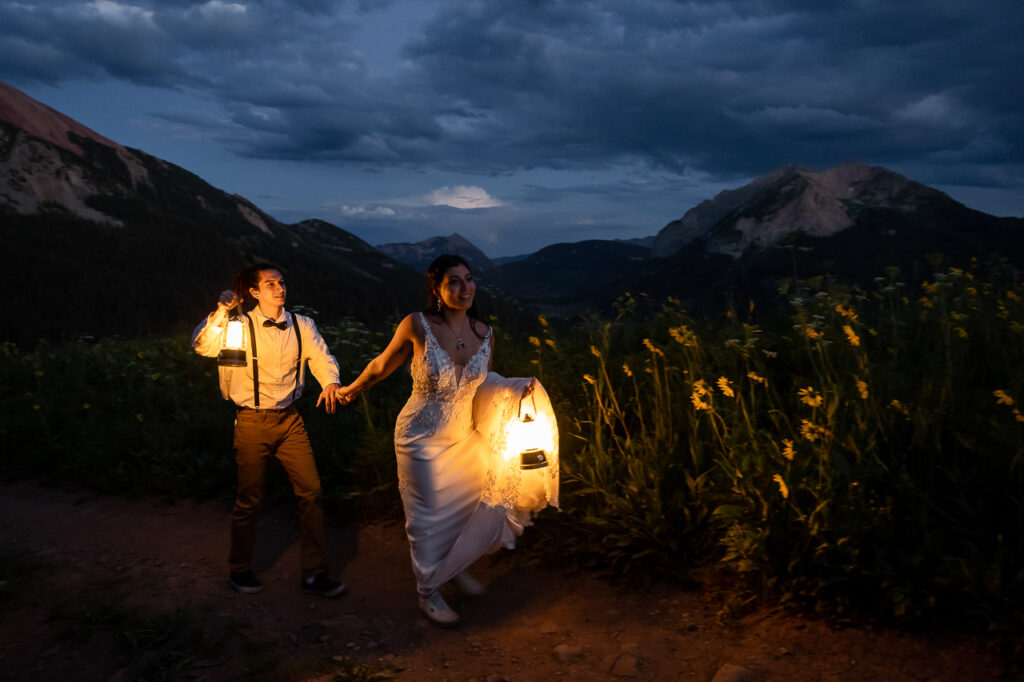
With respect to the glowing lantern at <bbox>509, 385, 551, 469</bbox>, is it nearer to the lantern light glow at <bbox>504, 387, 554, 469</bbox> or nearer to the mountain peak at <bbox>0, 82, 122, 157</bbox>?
the lantern light glow at <bbox>504, 387, 554, 469</bbox>

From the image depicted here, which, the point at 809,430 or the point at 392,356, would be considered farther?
the point at 392,356

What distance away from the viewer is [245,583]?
174 inches

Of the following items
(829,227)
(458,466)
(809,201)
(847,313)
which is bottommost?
(458,466)

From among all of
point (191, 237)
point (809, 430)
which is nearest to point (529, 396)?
point (809, 430)

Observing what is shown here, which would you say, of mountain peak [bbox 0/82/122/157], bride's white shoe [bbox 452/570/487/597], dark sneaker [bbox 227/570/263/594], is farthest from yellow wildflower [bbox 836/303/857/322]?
mountain peak [bbox 0/82/122/157]

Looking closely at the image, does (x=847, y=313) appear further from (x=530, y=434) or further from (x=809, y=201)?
(x=809, y=201)

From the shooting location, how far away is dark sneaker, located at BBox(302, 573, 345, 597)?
4.32m

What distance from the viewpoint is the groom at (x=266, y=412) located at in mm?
4273

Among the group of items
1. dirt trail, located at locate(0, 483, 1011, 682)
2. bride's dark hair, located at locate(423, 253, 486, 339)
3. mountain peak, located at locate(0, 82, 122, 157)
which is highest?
mountain peak, located at locate(0, 82, 122, 157)

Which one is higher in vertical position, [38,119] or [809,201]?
[38,119]

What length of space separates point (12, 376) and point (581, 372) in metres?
8.60

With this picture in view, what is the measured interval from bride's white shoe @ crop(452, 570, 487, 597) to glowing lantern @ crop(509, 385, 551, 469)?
2.94 ft

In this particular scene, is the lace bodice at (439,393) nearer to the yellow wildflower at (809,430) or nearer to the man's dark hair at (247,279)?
the man's dark hair at (247,279)

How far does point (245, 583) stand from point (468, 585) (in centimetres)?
146
